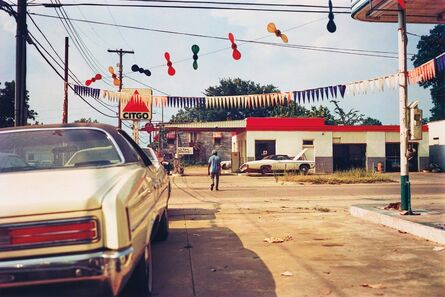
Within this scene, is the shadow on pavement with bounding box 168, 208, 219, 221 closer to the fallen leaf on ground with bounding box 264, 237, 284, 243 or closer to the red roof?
the fallen leaf on ground with bounding box 264, 237, 284, 243

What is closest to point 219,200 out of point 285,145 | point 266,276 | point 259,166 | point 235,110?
point 266,276

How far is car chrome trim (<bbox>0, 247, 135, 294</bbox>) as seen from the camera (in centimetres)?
255

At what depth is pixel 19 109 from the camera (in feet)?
36.8

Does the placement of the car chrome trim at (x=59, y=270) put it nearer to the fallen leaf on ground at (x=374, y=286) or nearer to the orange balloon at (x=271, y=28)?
the fallen leaf on ground at (x=374, y=286)

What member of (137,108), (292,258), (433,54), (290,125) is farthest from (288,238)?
(433,54)

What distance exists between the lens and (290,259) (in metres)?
5.80

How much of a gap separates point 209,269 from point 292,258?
1252 millimetres

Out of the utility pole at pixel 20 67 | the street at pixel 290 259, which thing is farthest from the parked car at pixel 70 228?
the utility pole at pixel 20 67

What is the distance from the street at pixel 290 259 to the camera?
14.9 feet

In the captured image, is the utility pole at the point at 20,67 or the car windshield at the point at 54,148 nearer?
the car windshield at the point at 54,148

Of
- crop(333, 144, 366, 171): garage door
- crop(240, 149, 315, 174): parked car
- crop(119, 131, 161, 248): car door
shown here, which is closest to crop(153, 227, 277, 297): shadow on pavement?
crop(119, 131, 161, 248): car door

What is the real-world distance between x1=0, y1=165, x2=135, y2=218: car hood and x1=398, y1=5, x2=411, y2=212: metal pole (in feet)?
23.4

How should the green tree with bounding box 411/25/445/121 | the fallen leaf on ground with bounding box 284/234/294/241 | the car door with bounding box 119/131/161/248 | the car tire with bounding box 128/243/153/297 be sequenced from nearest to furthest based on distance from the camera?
the car door with bounding box 119/131/161/248
the car tire with bounding box 128/243/153/297
the fallen leaf on ground with bounding box 284/234/294/241
the green tree with bounding box 411/25/445/121

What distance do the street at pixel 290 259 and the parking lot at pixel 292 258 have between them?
1cm
